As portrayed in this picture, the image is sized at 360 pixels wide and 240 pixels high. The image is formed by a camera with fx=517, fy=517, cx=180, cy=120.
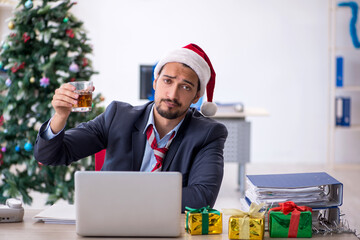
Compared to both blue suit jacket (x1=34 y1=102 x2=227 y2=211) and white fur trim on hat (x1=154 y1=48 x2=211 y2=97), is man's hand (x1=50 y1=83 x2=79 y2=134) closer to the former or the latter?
blue suit jacket (x1=34 y1=102 x2=227 y2=211)

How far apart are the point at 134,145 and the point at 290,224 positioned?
2.41 ft

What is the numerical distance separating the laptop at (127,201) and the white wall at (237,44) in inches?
209

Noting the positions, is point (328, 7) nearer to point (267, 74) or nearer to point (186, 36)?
point (267, 74)

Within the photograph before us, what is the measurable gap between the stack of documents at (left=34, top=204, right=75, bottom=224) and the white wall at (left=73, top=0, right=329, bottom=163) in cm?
502

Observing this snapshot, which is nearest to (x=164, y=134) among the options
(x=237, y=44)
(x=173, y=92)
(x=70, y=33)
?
(x=173, y=92)

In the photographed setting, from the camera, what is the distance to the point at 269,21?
6.47 meters

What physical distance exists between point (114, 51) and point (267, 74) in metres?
1.94

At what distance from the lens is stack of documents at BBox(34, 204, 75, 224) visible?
1.44 meters

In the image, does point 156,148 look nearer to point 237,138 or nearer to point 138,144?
point 138,144

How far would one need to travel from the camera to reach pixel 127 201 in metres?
1.24

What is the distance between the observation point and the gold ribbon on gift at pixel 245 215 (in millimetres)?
1321

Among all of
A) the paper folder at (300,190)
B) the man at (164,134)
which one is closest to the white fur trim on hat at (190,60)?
the man at (164,134)

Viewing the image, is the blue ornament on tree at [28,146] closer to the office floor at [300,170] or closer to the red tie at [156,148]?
the office floor at [300,170]

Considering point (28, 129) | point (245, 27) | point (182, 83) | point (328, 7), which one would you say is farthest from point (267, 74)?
point (182, 83)
